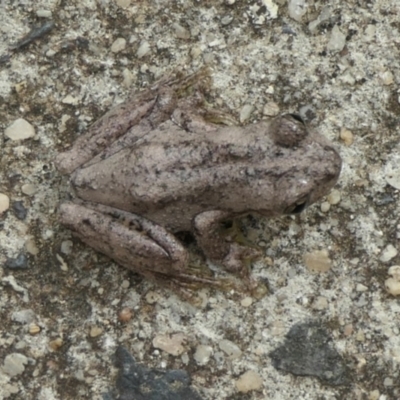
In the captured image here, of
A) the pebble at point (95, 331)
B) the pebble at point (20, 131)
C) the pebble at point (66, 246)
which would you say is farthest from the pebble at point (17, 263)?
the pebble at point (20, 131)

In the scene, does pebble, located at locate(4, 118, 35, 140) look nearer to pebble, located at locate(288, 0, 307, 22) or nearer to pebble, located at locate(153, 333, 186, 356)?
pebble, located at locate(153, 333, 186, 356)

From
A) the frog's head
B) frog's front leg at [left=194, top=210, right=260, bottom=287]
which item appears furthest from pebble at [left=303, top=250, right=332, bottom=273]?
the frog's head

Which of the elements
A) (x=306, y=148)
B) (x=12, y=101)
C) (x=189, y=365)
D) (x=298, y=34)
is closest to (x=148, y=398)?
(x=189, y=365)

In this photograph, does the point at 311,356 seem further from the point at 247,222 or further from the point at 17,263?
the point at 17,263

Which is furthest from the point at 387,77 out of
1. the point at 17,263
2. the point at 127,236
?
the point at 17,263

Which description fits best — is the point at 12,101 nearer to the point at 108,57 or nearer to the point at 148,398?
the point at 108,57

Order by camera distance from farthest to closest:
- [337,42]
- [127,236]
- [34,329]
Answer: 1. [337,42]
2. [34,329]
3. [127,236]
